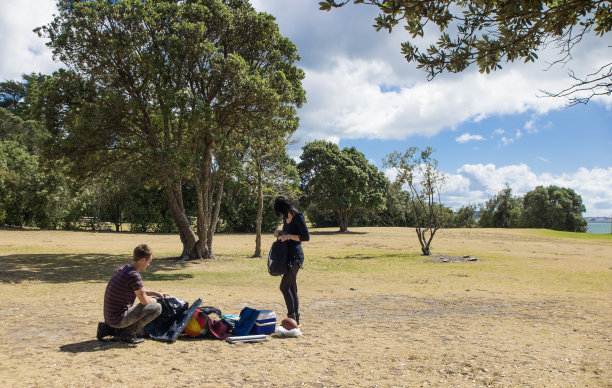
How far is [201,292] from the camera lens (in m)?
10.6

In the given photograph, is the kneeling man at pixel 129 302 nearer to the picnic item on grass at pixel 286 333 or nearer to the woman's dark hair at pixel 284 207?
the picnic item on grass at pixel 286 333

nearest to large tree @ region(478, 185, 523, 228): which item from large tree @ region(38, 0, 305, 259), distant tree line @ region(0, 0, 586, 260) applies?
distant tree line @ region(0, 0, 586, 260)

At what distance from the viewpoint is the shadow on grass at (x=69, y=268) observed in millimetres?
12512

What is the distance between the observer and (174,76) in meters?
16.2

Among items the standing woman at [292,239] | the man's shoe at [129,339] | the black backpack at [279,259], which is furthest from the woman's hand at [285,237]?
the man's shoe at [129,339]

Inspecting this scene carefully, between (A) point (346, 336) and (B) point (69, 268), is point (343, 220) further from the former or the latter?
(A) point (346, 336)

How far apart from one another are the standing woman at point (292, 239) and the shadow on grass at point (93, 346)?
2.38 m

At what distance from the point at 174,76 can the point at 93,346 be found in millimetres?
12771

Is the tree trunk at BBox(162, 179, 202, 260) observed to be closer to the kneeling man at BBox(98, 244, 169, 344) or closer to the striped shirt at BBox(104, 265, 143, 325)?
the kneeling man at BBox(98, 244, 169, 344)

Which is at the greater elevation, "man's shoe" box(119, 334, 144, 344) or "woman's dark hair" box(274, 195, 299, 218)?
"woman's dark hair" box(274, 195, 299, 218)

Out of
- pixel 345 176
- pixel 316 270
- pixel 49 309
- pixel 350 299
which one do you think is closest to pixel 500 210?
pixel 345 176

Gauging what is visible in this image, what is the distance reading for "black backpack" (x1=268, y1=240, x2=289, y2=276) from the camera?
657 centimetres

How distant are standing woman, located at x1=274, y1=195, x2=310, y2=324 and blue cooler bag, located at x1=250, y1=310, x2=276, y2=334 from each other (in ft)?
1.22

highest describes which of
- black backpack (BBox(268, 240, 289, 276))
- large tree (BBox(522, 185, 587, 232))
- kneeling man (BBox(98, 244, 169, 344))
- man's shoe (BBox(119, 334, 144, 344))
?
large tree (BBox(522, 185, 587, 232))
